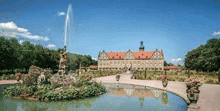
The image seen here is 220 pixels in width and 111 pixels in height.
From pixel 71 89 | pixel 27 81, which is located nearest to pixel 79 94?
pixel 71 89

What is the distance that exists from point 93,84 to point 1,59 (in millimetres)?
30116

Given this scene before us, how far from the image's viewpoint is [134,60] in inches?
3083

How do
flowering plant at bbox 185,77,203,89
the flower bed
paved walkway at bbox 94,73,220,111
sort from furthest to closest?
the flower bed → paved walkway at bbox 94,73,220,111 → flowering plant at bbox 185,77,203,89

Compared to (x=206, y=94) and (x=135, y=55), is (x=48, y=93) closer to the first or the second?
(x=206, y=94)

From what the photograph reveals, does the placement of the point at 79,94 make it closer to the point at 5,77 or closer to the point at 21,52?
the point at 5,77

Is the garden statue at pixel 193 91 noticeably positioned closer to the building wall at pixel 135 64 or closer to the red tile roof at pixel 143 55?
the building wall at pixel 135 64

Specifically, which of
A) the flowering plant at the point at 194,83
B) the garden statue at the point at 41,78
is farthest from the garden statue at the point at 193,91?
the garden statue at the point at 41,78

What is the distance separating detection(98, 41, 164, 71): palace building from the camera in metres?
75.8

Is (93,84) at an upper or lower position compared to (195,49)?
lower

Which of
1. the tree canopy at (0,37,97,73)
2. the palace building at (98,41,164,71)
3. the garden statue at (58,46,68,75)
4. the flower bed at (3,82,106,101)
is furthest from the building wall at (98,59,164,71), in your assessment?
the flower bed at (3,82,106,101)

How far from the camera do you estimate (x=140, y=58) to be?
77562 millimetres

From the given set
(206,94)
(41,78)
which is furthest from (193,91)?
(41,78)

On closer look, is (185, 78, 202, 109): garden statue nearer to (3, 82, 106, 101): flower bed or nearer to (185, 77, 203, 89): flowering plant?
(185, 77, 203, 89): flowering plant

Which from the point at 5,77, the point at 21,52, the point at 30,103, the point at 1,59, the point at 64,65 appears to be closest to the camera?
the point at 30,103
